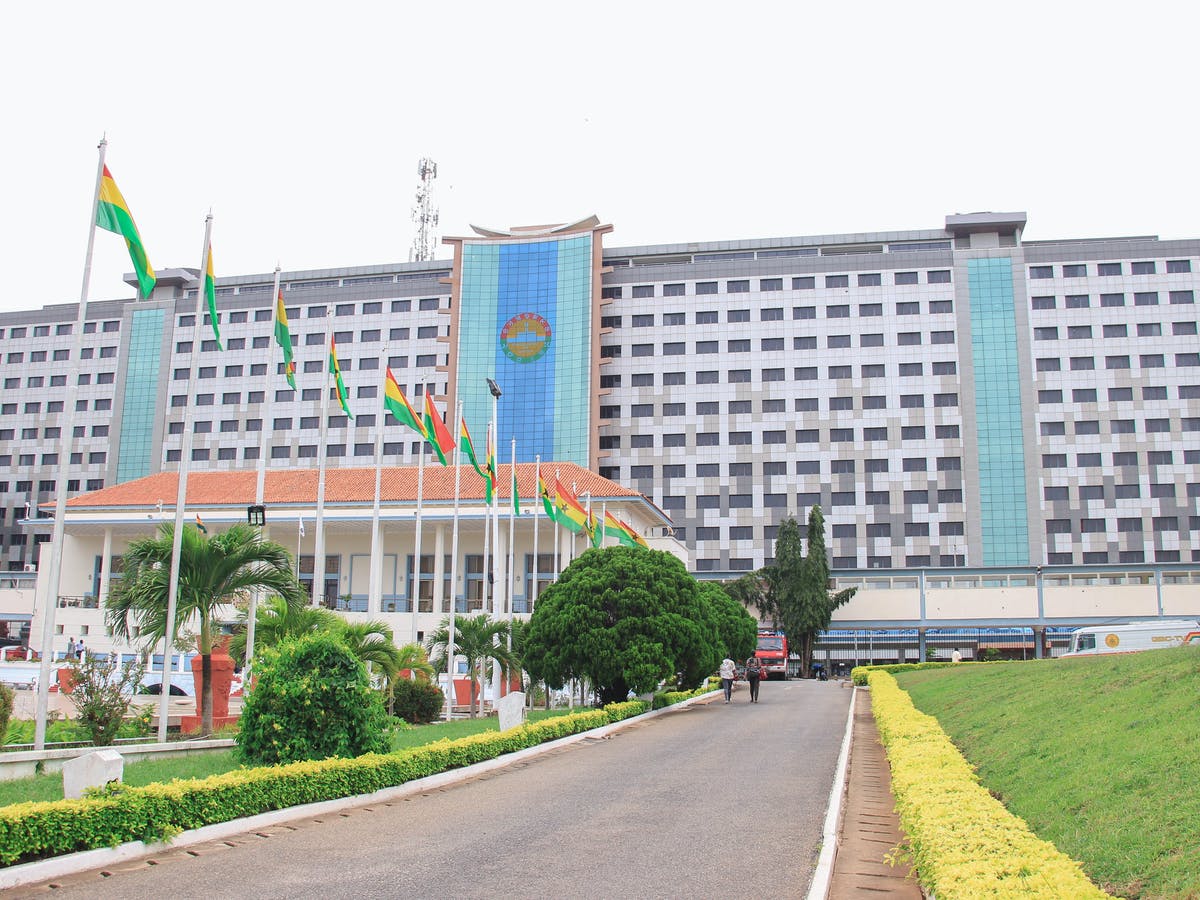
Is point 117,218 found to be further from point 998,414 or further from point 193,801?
point 998,414

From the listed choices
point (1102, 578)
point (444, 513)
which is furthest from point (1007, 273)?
point (444, 513)

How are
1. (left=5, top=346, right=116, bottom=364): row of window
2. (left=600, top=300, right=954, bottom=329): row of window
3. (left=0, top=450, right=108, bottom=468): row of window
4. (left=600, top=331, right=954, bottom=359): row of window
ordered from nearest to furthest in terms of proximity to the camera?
(left=600, top=331, right=954, bottom=359): row of window
(left=600, top=300, right=954, bottom=329): row of window
(left=0, top=450, right=108, bottom=468): row of window
(left=5, top=346, right=116, bottom=364): row of window

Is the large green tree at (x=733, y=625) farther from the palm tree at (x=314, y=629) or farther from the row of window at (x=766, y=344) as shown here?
the row of window at (x=766, y=344)

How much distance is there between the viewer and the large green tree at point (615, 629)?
2519 cm

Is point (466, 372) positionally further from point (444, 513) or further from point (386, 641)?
point (386, 641)

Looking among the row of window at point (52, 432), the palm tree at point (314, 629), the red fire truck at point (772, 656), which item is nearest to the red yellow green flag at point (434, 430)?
the palm tree at point (314, 629)

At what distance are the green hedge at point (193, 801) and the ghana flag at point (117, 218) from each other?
26.5 ft

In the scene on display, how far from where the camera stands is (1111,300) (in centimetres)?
7762

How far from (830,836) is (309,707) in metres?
6.30

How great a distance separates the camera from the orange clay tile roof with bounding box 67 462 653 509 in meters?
48.0

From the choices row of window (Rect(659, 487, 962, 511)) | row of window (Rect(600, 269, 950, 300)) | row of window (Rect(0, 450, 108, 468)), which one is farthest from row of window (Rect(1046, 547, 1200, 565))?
row of window (Rect(0, 450, 108, 468))

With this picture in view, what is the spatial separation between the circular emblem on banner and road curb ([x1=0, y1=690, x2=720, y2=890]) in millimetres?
63995

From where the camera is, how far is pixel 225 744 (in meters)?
16.6

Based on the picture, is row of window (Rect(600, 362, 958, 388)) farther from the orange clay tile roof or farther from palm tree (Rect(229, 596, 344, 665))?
palm tree (Rect(229, 596, 344, 665))
